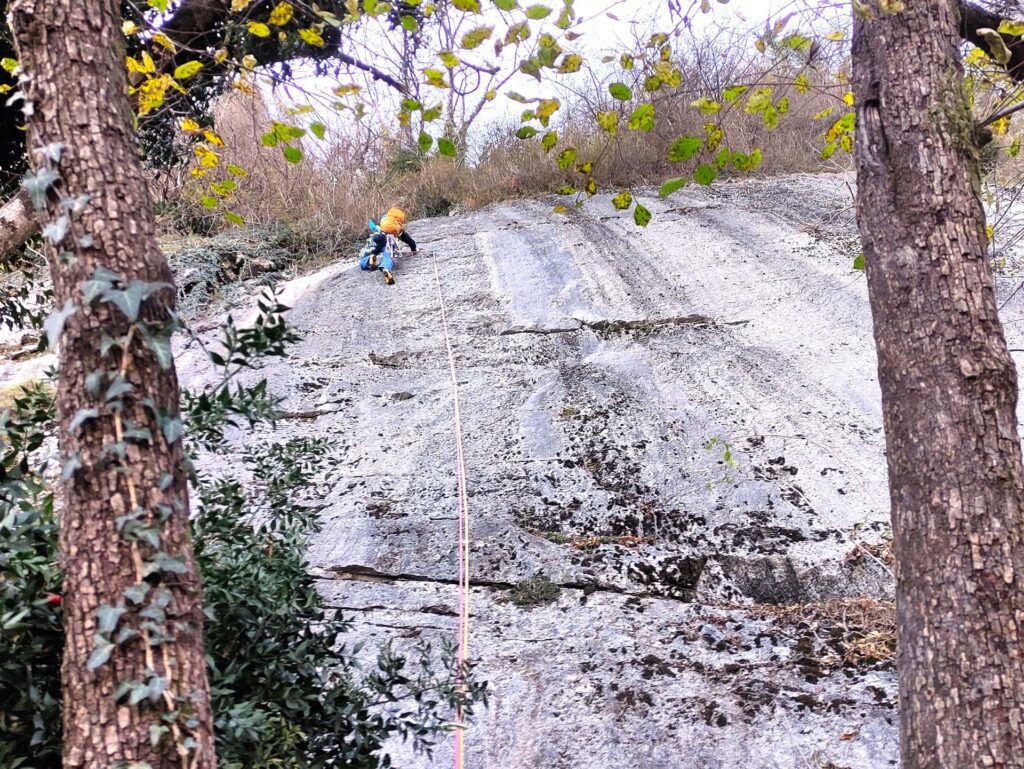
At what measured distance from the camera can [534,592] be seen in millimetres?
2828

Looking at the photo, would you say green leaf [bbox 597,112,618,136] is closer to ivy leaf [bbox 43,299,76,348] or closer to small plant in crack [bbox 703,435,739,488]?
ivy leaf [bbox 43,299,76,348]

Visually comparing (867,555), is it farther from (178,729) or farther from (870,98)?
(178,729)

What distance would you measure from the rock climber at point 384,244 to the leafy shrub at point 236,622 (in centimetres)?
512

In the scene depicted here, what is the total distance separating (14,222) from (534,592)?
235cm

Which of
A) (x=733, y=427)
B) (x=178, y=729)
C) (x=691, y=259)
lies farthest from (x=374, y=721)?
(x=691, y=259)

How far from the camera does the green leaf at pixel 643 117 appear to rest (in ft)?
6.43

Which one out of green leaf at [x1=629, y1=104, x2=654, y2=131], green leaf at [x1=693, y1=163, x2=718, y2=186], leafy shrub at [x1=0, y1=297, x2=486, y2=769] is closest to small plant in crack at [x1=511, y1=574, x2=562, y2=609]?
leafy shrub at [x1=0, y1=297, x2=486, y2=769]

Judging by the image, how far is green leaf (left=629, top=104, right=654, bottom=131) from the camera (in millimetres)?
1959

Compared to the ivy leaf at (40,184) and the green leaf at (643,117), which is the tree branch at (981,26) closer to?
the green leaf at (643,117)

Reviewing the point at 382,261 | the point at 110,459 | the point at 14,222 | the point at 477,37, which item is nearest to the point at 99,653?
the point at 110,459

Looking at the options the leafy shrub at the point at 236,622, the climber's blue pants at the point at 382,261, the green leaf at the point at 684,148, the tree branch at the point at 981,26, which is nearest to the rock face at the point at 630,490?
the climber's blue pants at the point at 382,261

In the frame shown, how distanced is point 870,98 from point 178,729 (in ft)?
6.33

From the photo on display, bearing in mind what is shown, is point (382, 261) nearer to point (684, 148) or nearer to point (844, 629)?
point (684, 148)

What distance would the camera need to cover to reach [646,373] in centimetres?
465
